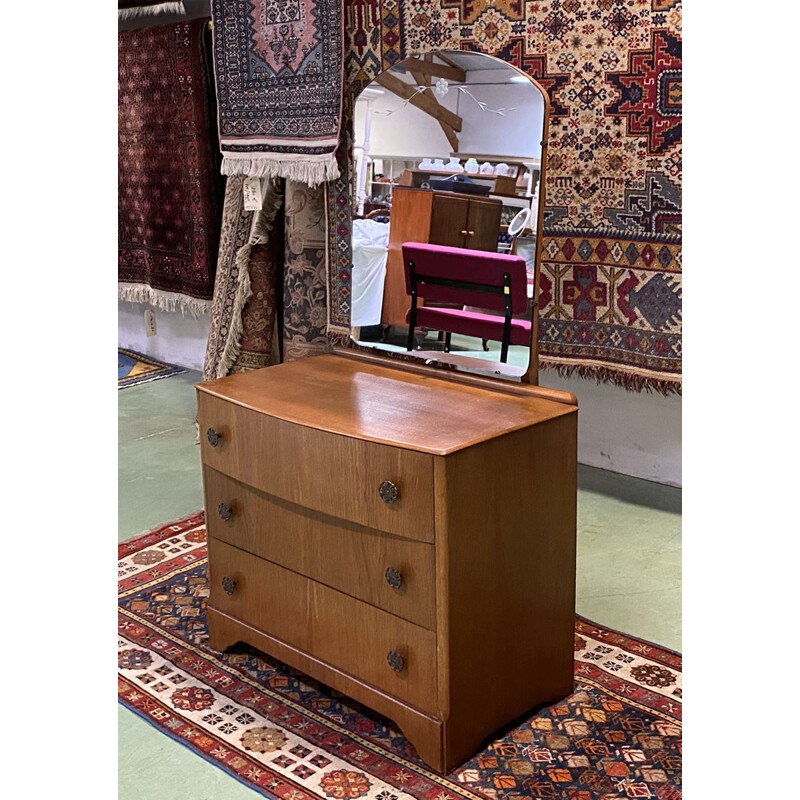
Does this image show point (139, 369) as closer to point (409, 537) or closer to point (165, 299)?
point (165, 299)

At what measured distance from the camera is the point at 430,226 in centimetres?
242

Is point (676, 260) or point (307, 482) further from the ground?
point (676, 260)

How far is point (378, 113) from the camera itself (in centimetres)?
248

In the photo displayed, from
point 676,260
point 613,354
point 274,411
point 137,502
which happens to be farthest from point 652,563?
point 137,502

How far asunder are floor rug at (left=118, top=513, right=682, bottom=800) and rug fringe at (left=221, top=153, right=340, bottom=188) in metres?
1.65

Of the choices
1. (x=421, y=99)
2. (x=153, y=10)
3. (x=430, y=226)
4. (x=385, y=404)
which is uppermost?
(x=153, y=10)

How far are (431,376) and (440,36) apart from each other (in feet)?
5.15

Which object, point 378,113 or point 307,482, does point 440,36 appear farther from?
point 307,482

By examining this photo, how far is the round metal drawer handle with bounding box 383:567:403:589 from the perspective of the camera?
6.53 feet

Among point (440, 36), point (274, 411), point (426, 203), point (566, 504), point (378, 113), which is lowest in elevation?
point (566, 504)

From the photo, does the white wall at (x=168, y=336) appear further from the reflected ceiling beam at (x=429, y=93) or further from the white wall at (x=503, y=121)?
the white wall at (x=503, y=121)

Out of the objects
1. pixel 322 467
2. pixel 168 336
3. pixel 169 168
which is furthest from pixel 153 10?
pixel 322 467

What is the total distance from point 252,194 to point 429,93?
1680 millimetres

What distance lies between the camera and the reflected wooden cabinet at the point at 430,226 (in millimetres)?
2309
